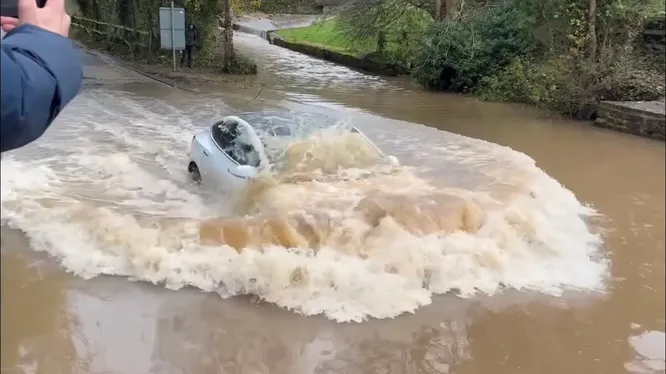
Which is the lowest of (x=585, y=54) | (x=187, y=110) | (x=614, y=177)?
(x=187, y=110)

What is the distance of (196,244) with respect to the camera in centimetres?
678

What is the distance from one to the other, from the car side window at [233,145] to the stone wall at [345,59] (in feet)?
44.2

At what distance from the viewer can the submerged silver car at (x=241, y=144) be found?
7.59 m

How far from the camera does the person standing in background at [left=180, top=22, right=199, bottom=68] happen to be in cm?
1897

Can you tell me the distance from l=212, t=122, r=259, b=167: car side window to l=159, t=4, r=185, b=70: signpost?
10037 millimetres

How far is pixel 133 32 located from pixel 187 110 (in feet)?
28.2

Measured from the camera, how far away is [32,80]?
0.92 metres

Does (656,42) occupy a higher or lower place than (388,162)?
higher

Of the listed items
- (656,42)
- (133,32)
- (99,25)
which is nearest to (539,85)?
(656,42)

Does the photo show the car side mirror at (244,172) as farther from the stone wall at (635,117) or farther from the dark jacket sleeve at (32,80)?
the dark jacket sleeve at (32,80)

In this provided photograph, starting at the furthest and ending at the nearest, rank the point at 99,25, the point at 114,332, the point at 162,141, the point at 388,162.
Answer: the point at 99,25 → the point at 162,141 → the point at 388,162 → the point at 114,332

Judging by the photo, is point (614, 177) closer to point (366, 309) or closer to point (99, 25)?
point (366, 309)

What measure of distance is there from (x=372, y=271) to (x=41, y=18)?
5.57 meters

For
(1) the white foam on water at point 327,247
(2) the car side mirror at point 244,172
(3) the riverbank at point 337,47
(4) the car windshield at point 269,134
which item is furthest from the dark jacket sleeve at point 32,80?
(3) the riverbank at point 337,47
